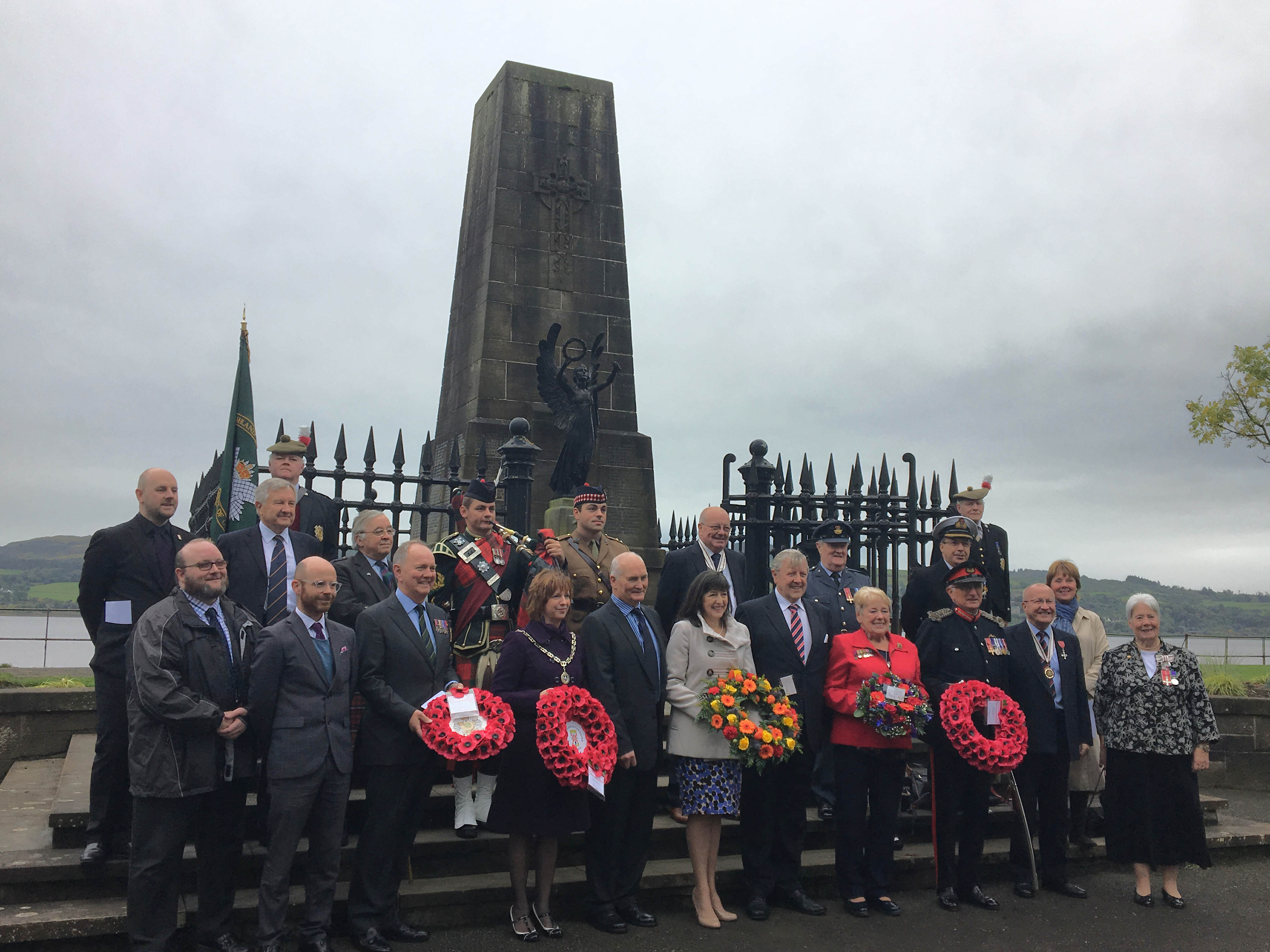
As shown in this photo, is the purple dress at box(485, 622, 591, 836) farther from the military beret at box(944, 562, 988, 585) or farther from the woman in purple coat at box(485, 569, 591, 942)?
the military beret at box(944, 562, 988, 585)

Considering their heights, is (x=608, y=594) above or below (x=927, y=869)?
above

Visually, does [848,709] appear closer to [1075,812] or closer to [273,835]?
[1075,812]

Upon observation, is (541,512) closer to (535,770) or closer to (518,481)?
(518,481)

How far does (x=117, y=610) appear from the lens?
5.16m

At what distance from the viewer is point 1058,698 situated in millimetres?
6258

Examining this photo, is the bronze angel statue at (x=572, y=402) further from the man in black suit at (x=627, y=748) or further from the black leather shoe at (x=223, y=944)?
the black leather shoe at (x=223, y=944)

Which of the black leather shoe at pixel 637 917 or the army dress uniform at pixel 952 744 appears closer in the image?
the black leather shoe at pixel 637 917

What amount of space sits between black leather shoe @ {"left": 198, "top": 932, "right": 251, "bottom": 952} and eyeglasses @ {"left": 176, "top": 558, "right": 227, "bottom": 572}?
169 cm

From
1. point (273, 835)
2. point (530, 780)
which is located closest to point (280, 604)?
point (273, 835)

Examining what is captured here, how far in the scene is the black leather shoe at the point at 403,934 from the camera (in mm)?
4902

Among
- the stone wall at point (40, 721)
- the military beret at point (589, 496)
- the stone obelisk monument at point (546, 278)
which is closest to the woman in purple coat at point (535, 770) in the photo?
the military beret at point (589, 496)

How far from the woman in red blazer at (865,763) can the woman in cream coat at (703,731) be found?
575 mm

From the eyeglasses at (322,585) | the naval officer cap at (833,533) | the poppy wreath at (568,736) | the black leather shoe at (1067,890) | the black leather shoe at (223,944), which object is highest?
the naval officer cap at (833,533)

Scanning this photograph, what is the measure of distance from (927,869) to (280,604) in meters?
4.35
